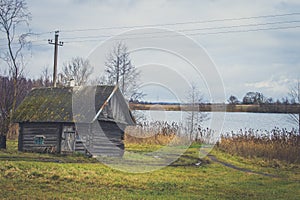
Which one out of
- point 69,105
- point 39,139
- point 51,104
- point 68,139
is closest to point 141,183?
point 68,139

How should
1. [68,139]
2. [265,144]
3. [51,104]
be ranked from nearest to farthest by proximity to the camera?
[68,139], [265,144], [51,104]

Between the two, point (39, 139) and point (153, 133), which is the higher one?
point (153, 133)

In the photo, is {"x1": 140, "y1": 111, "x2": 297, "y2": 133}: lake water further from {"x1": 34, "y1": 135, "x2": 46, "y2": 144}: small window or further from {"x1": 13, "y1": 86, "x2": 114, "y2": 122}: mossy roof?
{"x1": 34, "y1": 135, "x2": 46, "y2": 144}: small window

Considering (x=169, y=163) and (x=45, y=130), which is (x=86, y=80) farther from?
(x=169, y=163)

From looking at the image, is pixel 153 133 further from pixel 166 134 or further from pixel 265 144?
pixel 265 144

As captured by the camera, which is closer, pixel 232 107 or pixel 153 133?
pixel 232 107

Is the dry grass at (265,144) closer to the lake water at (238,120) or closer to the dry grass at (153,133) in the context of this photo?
the lake water at (238,120)

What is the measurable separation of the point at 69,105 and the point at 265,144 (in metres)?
12.0

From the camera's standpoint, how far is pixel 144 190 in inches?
509

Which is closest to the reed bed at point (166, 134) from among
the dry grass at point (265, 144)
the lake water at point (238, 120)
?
the lake water at point (238, 120)

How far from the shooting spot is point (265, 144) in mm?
24797

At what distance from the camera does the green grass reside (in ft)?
39.5

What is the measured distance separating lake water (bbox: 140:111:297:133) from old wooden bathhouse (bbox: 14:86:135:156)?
14.6ft

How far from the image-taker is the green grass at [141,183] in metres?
12.1
